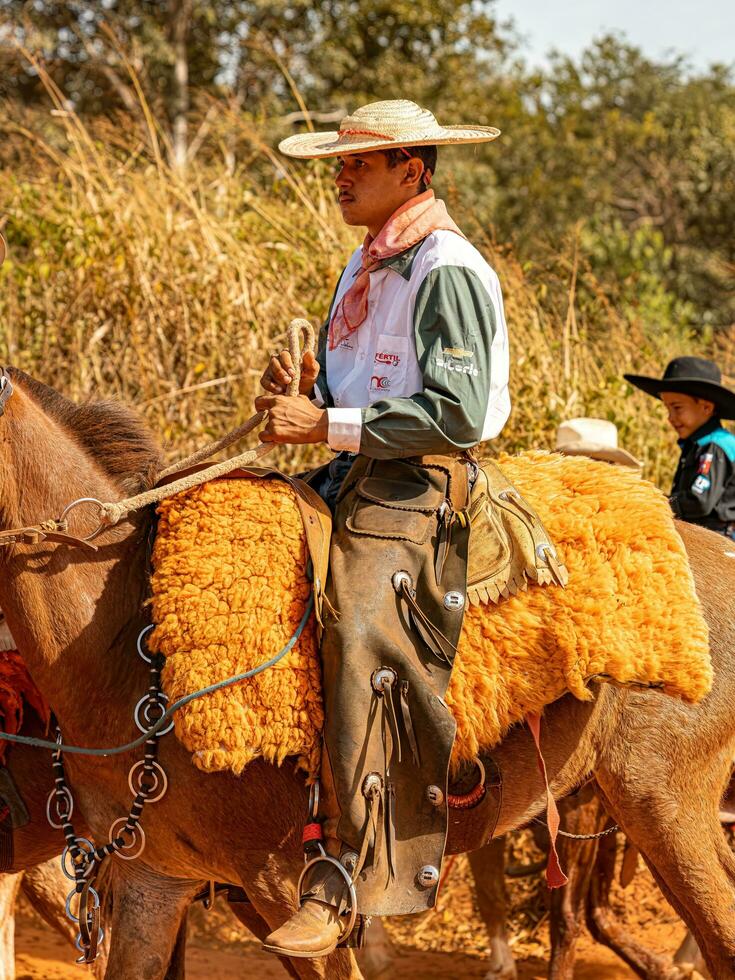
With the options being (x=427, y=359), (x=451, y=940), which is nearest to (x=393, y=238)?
(x=427, y=359)

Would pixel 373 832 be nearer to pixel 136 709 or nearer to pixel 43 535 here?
pixel 136 709

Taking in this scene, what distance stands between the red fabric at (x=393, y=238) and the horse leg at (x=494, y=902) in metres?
3.36

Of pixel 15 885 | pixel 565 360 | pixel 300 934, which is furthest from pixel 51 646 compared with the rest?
pixel 565 360

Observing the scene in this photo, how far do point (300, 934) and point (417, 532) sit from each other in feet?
3.83

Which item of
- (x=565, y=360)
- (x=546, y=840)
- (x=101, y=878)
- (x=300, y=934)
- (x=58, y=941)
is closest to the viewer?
(x=300, y=934)

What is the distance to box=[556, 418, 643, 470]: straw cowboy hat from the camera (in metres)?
Answer: 5.87

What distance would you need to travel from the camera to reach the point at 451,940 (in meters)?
6.93

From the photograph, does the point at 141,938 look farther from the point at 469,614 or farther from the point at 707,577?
the point at 707,577

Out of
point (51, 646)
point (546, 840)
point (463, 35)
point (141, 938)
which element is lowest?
point (546, 840)

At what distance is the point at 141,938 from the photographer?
11.5ft

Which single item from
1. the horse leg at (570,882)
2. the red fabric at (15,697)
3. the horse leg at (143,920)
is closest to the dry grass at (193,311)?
the horse leg at (570,882)

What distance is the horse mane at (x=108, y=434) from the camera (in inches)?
141

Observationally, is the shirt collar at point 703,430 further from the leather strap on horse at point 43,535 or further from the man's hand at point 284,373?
the leather strap on horse at point 43,535

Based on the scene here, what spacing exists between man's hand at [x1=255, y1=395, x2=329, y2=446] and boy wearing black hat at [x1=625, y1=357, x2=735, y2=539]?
263cm
